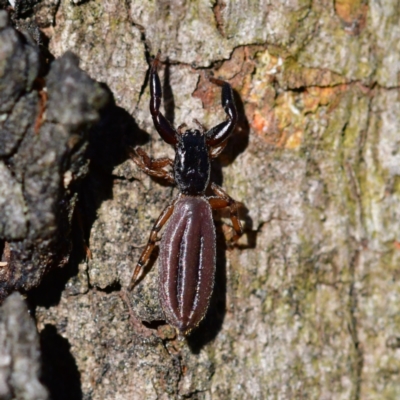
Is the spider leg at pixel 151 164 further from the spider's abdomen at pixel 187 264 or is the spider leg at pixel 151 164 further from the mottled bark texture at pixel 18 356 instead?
the mottled bark texture at pixel 18 356

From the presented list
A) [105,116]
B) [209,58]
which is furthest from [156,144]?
[209,58]

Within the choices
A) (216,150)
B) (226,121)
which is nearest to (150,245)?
(216,150)

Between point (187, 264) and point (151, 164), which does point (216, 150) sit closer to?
point (151, 164)

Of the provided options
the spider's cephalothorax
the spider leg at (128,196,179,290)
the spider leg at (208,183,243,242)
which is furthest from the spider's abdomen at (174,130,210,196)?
the spider leg at (128,196,179,290)

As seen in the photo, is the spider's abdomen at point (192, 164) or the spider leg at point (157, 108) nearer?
the spider leg at point (157, 108)

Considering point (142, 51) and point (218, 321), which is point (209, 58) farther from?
point (218, 321)

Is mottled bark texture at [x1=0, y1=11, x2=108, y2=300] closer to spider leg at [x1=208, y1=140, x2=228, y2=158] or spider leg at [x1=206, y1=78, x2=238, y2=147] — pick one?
spider leg at [x1=206, y1=78, x2=238, y2=147]

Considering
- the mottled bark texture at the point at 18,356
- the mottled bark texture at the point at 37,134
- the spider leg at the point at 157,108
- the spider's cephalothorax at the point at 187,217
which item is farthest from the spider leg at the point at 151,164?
the mottled bark texture at the point at 18,356
